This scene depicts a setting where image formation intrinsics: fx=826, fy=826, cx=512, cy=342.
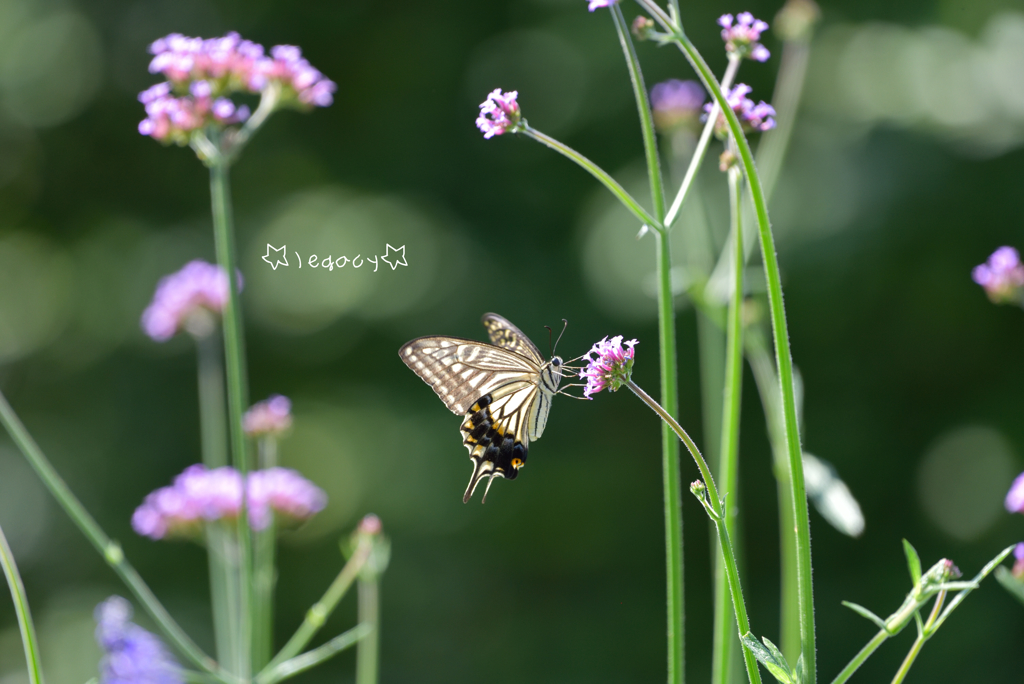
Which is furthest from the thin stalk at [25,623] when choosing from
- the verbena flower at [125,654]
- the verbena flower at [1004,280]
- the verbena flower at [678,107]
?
the verbena flower at [678,107]

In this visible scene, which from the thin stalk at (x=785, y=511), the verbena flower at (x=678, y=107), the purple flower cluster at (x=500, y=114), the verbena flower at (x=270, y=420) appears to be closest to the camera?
the purple flower cluster at (x=500, y=114)

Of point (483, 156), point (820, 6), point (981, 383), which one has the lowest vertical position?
point (981, 383)

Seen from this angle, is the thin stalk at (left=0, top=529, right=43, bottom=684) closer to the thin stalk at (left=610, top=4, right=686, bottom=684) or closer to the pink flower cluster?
the thin stalk at (left=610, top=4, right=686, bottom=684)

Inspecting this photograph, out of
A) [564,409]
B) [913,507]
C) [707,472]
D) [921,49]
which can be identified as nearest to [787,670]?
[707,472]

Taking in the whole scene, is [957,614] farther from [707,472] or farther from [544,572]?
[707,472]

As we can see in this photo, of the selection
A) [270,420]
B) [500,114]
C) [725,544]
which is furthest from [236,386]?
[725,544]

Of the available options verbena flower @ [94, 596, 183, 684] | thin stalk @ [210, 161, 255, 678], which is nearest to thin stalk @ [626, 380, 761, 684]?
verbena flower @ [94, 596, 183, 684]

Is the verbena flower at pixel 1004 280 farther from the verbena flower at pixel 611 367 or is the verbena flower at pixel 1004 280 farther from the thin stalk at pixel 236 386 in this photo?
the thin stalk at pixel 236 386
